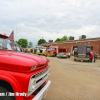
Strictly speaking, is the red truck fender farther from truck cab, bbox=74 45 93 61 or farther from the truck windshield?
truck cab, bbox=74 45 93 61

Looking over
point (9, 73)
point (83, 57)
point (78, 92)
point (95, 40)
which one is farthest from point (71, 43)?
point (9, 73)

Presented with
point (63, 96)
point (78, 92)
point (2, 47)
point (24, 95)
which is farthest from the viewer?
point (78, 92)

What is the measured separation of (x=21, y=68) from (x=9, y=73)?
24cm

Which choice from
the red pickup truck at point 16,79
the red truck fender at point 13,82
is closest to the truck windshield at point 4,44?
the red pickup truck at point 16,79

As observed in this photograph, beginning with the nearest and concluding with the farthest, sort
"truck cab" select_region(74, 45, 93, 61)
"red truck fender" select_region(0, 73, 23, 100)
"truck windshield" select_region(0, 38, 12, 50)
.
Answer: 1. "red truck fender" select_region(0, 73, 23, 100)
2. "truck windshield" select_region(0, 38, 12, 50)
3. "truck cab" select_region(74, 45, 93, 61)

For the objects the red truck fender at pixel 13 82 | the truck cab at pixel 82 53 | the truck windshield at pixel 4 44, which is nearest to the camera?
the red truck fender at pixel 13 82

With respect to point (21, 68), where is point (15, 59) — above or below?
above

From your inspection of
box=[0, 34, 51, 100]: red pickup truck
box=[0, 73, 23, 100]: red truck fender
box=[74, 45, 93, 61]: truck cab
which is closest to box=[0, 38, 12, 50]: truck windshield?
box=[0, 34, 51, 100]: red pickup truck

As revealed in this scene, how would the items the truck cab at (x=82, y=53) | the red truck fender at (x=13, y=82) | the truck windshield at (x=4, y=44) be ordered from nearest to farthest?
the red truck fender at (x=13, y=82)
the truck windshield at (x=4, y=44)
the truck cab at (x=82, y=53)

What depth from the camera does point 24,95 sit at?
190cm

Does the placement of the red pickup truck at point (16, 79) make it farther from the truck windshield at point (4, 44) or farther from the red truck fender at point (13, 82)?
the truck windshield at point (4, 44)

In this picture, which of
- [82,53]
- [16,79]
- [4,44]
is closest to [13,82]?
[16,79]

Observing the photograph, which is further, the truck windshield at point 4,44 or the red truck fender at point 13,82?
the truck windshield at point 4,44

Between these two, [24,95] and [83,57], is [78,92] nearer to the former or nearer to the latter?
[24,95]
